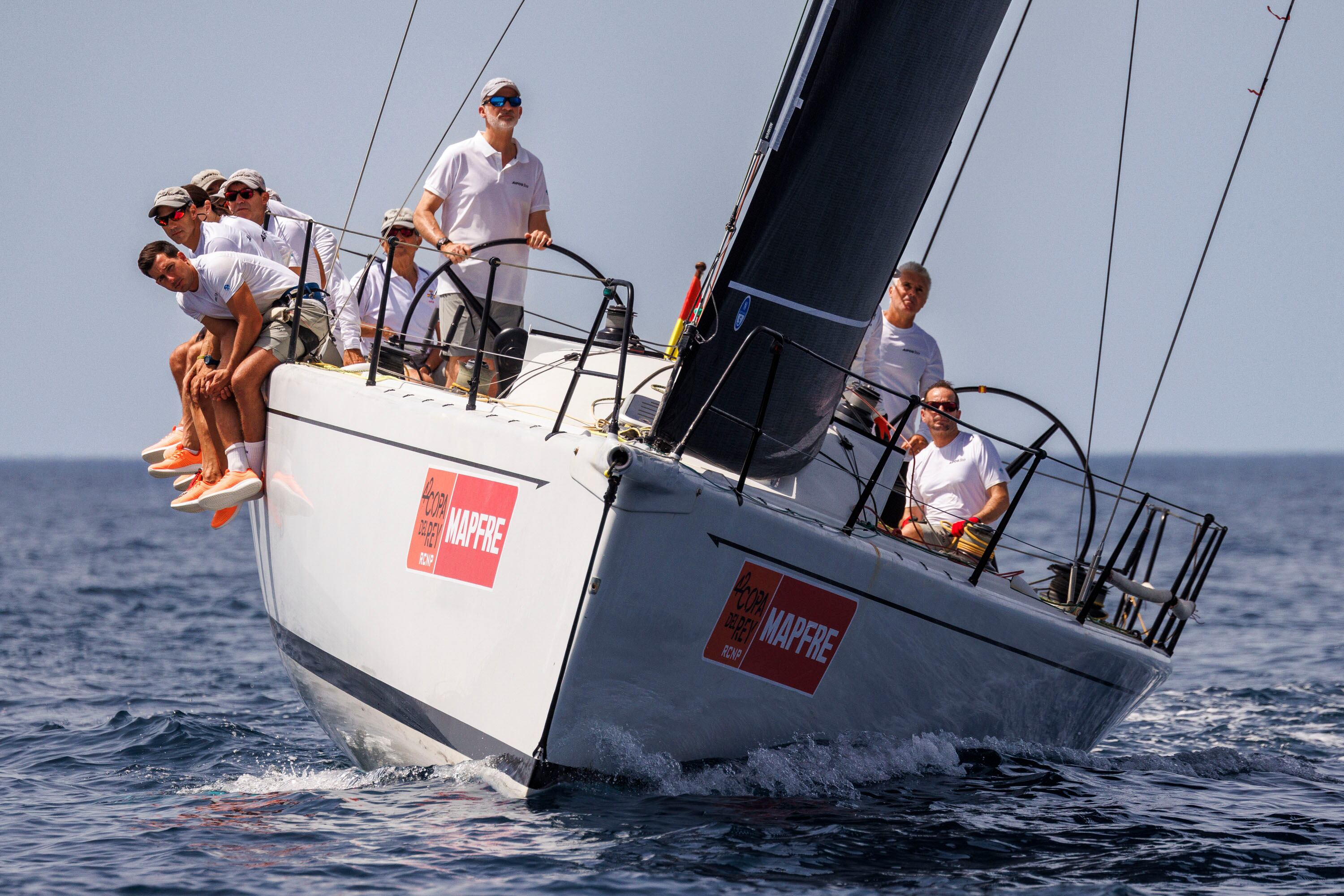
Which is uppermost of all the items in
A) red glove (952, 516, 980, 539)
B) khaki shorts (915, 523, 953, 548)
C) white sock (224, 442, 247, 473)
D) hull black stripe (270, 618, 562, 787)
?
red glove (952, 516, 980, 539)

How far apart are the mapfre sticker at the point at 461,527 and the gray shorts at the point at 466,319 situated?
4.47ft

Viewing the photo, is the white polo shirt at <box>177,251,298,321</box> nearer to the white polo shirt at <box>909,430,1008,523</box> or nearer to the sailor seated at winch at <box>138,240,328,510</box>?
the sailor seated at winch at <box>138,240,328,510</box>

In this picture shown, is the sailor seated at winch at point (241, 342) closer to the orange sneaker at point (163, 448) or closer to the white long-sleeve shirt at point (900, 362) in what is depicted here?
the orange sneaker at point (163, 448)

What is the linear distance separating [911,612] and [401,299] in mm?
3565

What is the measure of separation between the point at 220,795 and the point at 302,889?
1775 mm

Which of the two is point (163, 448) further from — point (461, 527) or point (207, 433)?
point (461, 527)

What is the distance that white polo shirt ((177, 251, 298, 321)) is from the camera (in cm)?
569

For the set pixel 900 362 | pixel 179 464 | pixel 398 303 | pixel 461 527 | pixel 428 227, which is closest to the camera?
pixel 461 527

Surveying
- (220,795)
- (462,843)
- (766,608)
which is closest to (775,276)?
(766,608)

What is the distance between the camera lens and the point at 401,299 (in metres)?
7.19

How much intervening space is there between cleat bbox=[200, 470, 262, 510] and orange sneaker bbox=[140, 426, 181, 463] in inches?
35.1

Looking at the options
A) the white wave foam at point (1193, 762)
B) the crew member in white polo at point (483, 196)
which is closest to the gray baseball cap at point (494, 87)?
the crew member in white polo at point (483, 196)

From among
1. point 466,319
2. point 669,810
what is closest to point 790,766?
point 669,810

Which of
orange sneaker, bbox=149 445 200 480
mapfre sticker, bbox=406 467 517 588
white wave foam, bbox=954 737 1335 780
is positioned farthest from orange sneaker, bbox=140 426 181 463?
white wave foam, bbox=954 737 1335 780
